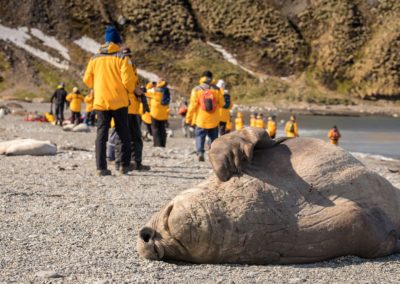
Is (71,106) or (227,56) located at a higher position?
(227,56)

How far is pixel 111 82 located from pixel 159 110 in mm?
7615

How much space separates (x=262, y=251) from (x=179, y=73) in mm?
75965

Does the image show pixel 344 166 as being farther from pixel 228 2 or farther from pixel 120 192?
pixel 228 2

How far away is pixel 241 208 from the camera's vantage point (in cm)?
520

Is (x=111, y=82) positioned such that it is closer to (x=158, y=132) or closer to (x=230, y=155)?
(x=230, y=155)

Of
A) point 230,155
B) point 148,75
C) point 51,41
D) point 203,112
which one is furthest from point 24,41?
point 230,155

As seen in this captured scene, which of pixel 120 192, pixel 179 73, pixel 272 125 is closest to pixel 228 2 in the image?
pixel 179 73

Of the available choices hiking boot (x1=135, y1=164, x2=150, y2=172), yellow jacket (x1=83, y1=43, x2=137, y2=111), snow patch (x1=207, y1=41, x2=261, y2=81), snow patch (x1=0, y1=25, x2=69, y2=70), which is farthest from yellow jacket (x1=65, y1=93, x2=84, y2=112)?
snow patch (x1=207, y1=41, x2=261, y2=81)

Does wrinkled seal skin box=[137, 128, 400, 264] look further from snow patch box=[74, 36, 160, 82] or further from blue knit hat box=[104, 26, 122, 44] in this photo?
snow patch box=[74, 36, 160, 82]

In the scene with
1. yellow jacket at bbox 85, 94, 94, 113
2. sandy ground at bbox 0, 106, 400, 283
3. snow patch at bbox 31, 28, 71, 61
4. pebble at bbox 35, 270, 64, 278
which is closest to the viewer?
pebble at bbox 35, 270, 64, 278

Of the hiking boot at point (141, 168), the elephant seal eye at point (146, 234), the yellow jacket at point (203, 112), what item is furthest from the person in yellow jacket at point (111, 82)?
the elephant seal eye at point (146, 234)

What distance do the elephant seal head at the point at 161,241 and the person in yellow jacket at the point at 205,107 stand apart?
8615mm

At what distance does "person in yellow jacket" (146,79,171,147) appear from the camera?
17.8 meters

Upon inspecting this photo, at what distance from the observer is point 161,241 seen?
5191 millimetres
